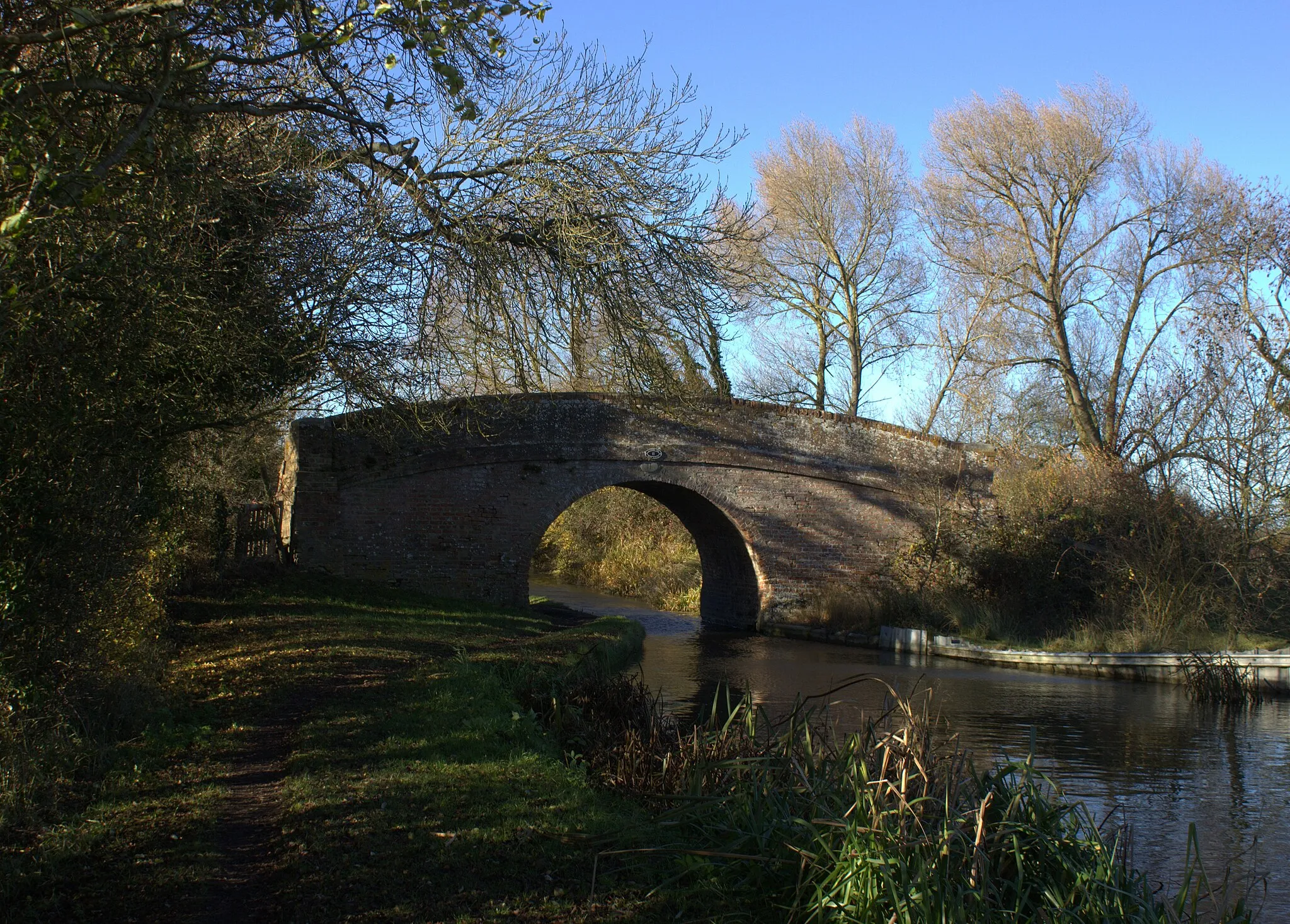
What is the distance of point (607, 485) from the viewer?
19766 mm

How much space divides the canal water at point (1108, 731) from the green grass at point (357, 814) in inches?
82.3

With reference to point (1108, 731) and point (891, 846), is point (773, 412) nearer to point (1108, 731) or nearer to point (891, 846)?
point (1108, 731)

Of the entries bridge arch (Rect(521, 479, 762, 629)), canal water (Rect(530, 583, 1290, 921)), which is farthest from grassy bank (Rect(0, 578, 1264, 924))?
bridge arch (Rect(521, 479, 762, 629))

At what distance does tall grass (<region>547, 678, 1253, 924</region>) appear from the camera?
4309mm

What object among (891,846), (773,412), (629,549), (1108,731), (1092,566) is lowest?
(1108,731)

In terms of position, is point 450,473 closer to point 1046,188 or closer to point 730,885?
point 730,885

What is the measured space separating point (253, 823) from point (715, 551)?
733 inches

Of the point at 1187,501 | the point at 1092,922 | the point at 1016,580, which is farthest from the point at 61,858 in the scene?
the point at 1016,580

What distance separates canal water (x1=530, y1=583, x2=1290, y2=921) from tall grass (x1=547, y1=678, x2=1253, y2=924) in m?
0.41

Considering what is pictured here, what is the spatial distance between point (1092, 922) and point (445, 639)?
9.17m

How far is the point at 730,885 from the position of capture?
4.80 m

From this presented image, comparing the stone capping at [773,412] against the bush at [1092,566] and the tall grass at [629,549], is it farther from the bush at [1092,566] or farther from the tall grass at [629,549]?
the tall grass at [629,549]

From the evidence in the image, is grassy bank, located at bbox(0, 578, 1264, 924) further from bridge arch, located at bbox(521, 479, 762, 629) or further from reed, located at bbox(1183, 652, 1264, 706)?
bridge arch, located at bbox(521, 479, 762, 629)

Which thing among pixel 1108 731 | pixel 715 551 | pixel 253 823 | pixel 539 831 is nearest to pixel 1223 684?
pixel 1108 731
